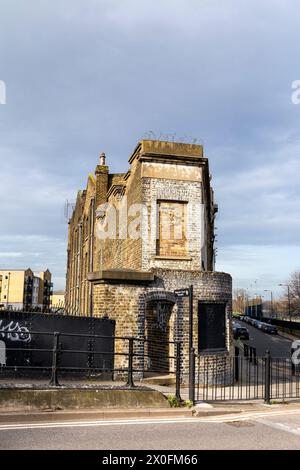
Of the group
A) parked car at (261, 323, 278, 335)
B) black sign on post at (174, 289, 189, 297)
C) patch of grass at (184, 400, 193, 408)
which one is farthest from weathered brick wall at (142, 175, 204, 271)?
parked car at (261, 323, 278, 335)

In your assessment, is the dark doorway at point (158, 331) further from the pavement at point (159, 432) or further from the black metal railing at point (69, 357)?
the pavement at point (159, 432)

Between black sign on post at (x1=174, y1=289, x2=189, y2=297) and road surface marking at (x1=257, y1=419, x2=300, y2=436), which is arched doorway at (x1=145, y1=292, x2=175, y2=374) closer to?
black sign on post at (x1=174, y1=289, x2=189, y2=297)

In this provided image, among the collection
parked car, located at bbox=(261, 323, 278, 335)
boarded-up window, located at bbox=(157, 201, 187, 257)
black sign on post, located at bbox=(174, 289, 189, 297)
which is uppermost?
boarded-up window, located at bbox=(157, 201, 187, 257)

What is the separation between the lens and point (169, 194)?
16.0 meters

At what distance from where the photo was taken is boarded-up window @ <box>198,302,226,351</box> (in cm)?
→ 1462

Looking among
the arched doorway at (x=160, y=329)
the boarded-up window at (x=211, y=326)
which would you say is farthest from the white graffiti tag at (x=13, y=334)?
the boarded-up window at (x=211, y=326)

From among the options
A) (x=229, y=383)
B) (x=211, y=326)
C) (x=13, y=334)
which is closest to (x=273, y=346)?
(x=229, y=383)

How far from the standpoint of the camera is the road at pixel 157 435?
652 centimetres

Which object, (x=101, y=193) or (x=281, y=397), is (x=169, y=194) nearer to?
(x=281, y=397)

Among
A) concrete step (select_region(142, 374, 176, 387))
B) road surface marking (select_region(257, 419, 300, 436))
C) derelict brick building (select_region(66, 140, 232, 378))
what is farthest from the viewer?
derelict brick building (select_region(66, 140, 232, 378))

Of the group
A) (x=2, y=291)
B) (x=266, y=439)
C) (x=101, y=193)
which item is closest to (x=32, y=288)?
(x=2, y=291)

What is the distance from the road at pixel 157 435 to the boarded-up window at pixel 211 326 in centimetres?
585

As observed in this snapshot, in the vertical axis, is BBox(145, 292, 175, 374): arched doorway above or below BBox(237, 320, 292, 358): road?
above

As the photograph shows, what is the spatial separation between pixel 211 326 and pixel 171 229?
142 inches
